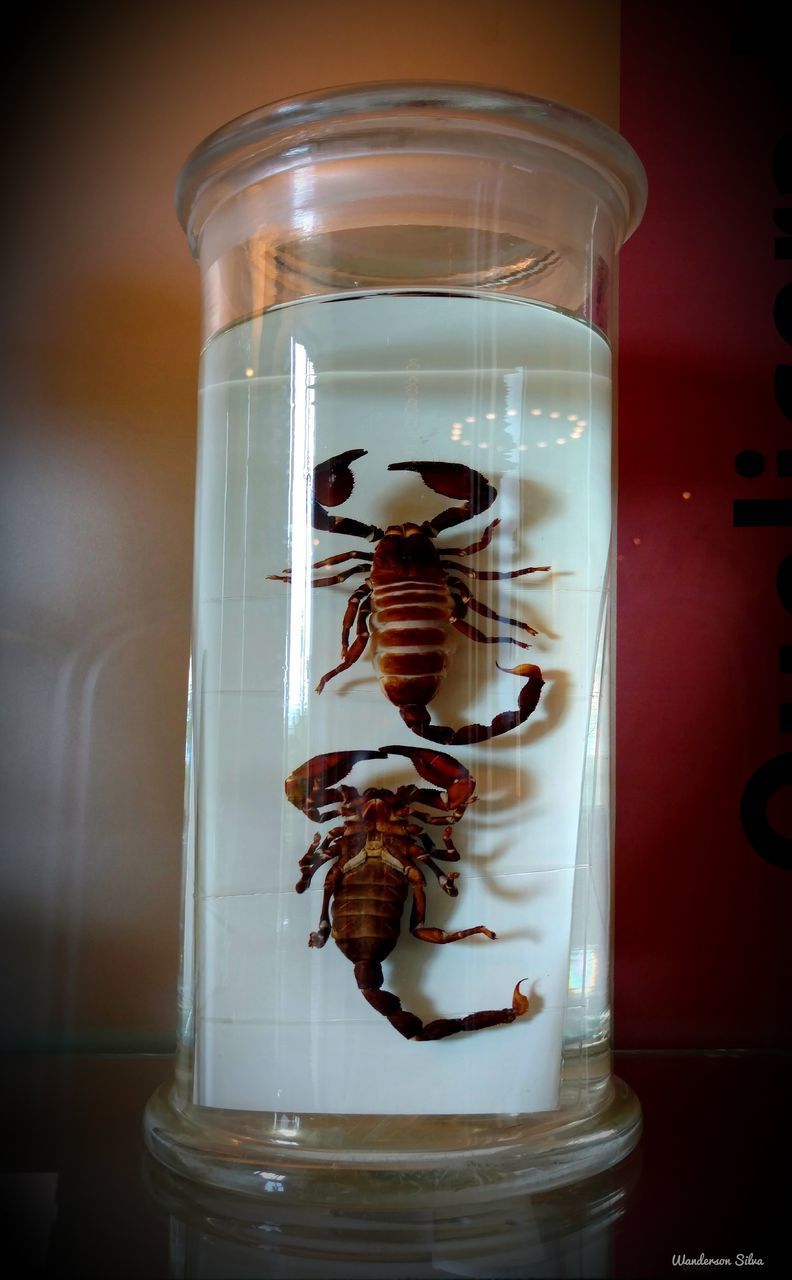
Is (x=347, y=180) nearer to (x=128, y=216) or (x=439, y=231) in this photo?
(x=439, y=231)

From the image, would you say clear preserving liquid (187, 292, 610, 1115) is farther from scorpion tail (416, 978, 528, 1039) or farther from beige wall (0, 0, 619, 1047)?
beige wall (0, 0, 619, 1047)

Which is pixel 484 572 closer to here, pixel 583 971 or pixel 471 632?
pixel 471 632

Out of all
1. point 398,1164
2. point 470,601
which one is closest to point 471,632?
point 470,601

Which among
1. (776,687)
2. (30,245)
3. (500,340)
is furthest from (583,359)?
(30,245)

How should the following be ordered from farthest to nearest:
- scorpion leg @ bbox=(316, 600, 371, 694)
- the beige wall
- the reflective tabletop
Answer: the beige wall < scorpion leg @ bbox=(316, 600, 371, 694) < the reflective tabletop

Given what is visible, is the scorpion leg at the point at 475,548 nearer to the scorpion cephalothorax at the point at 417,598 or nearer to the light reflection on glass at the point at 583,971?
the scorpion cephalothorax at the point at 417,598

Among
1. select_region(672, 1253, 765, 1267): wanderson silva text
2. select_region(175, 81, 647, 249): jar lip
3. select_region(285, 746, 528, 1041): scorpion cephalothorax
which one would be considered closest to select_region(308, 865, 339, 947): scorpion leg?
select_region(285, 746, 528, 1041): scorpion cephalothorax

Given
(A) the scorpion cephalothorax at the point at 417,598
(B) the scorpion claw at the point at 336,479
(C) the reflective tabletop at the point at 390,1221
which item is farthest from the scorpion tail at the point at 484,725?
(C) the reflective tabletop at the point at 390,1221
